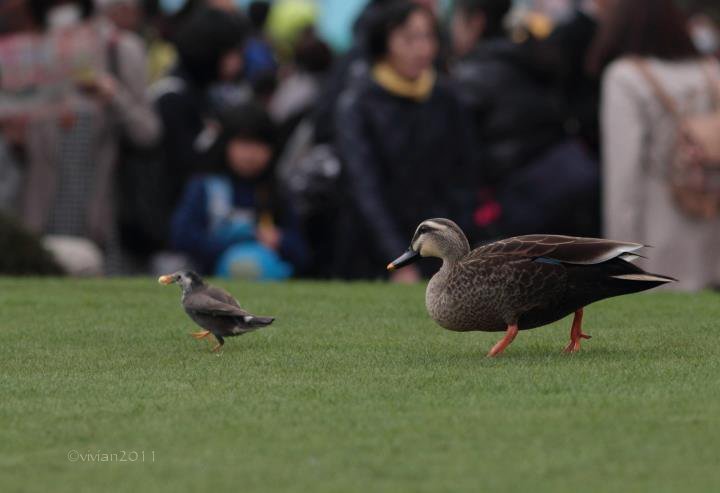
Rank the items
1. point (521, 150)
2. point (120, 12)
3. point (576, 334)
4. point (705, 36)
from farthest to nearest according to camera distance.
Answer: point (705, 36), point (120, 12), point (521, 150), point (576, 334)

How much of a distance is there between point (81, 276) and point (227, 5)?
5.57 m

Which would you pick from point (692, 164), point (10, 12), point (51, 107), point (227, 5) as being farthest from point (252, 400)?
point (227, 5)

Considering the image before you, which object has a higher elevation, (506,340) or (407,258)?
(407,258)

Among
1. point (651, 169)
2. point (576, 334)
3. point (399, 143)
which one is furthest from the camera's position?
point (399, 143)

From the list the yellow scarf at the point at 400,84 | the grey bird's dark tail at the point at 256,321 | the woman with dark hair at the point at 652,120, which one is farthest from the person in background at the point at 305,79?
the grey bird's dark tail at the point at 256,321

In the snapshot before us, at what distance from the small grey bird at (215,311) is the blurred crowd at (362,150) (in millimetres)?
3834

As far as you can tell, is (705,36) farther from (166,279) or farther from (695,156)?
(166,279)

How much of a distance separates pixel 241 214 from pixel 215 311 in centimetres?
451

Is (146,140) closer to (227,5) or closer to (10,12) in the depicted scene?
(10,12)

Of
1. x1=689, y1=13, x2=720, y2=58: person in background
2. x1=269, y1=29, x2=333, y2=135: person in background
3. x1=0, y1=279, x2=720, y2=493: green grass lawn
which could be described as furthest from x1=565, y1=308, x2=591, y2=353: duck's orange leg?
x1=689, y1=13, x2=720, y2=58: person in background

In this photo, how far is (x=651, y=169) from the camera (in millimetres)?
11891

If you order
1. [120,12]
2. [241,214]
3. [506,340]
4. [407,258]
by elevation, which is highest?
[120,12]

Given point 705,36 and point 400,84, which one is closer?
point 400,84

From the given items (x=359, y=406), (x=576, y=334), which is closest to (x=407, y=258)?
(x=576, y=334)
